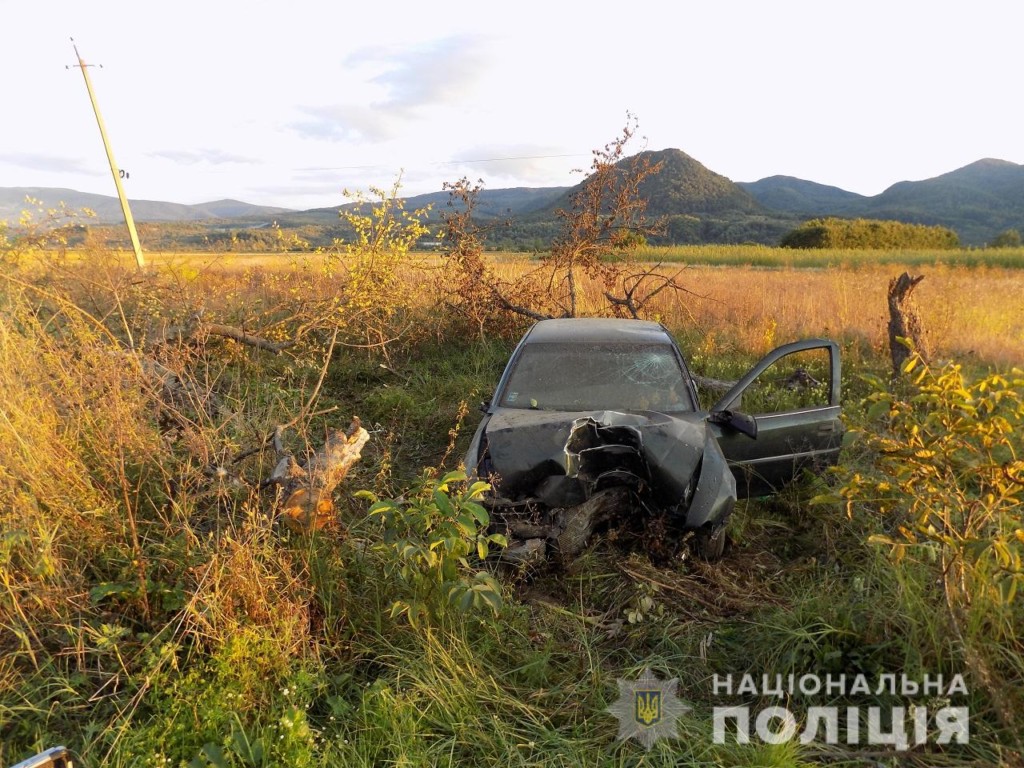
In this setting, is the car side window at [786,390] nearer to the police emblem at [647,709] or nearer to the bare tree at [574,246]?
the bare tree at [574,246]

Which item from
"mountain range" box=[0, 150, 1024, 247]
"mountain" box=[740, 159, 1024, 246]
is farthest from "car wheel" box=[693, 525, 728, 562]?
→ "mountain" box=[740, 159, 1024, 246]

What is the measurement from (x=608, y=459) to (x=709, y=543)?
29.2 inches

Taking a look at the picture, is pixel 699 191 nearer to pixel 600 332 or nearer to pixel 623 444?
pixel 600 332

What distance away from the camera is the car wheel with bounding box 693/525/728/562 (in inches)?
115

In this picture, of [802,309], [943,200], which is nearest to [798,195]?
[943,200]

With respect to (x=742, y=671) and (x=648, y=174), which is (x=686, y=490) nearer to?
(x=742, y=671)

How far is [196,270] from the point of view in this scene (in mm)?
7215

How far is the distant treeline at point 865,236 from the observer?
3839 cm

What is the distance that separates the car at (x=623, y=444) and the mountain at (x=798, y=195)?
14181 centimetres

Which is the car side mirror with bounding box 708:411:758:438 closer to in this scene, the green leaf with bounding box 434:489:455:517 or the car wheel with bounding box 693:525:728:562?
the car wheel with bounding box 693:525:728:562

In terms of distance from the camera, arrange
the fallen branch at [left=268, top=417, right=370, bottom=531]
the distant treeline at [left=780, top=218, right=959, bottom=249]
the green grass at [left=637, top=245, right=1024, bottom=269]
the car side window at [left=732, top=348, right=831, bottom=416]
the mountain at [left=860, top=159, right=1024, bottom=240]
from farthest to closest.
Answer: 1. the mountain at [left=860, top=159, right=1024, bottom=240]
2. the distant treeline at [left=780, top=218, right=959, bottom=249]
3. the green grass at [left=637, top=245, right=1024, bottom=269]
4. the car side window at [left=732, top=348, right=831, bottom=416]
5. the fallen branch at [left=268, top=417, right=370, bottom=531]

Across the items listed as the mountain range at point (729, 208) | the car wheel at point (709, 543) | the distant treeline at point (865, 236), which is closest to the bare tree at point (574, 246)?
the mountain range at point (729, 208)

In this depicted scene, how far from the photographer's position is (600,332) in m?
3.99

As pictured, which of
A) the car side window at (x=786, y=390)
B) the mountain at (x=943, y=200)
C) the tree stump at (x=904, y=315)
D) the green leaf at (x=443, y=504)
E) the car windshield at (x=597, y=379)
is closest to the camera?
the green leaf at (x=443, y=504)
